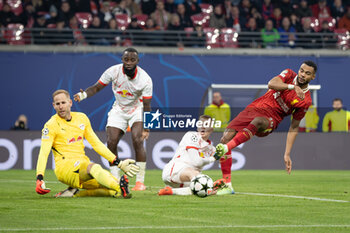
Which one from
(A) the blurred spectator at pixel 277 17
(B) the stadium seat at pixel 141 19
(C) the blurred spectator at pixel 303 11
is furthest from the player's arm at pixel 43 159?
(C) the blurred spectator at pixel 303 11

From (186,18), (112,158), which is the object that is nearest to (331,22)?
(186,18)

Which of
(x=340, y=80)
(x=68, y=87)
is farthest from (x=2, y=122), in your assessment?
(x=340, y=80)

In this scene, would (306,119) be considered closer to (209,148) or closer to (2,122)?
(2,122)

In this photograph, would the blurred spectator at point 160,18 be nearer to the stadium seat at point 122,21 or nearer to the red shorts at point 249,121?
the stadium seat at point 122,21

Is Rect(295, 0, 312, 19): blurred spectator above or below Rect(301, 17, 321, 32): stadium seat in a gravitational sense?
above

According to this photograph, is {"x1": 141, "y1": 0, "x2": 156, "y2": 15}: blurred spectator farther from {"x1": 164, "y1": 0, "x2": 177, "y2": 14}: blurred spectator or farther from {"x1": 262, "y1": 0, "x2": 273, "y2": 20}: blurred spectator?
{"x1": 262, "y1": 0, "x2": 273, "y2": 20}: blurred spectator

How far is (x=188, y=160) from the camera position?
31.1 ft

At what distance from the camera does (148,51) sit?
842 inches

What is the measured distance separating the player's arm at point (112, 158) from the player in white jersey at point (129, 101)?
5.84 ft

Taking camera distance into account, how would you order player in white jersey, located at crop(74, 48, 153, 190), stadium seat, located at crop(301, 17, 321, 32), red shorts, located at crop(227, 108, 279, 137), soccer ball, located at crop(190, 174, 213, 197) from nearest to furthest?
soccer ball, located at crop(190, 174, 213, 197), red shorts, located at crop(227, 108, 279, 137), player in white jersey, located at crop(74, 48, 153, 190), stadium seat, located at crop(301, 17, 321, 32)

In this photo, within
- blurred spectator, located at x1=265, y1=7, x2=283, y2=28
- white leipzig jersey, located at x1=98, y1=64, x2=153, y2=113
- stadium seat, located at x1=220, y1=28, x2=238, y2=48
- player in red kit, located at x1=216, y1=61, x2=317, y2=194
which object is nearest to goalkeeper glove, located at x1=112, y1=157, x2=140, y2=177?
player in red kit, located at x1=216, y1=61, x2=317, y2=194

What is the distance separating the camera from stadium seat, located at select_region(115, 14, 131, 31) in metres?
21.7

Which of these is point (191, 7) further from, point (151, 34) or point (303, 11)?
point (303, 11)

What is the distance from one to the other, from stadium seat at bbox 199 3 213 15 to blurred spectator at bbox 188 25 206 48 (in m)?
0.95
